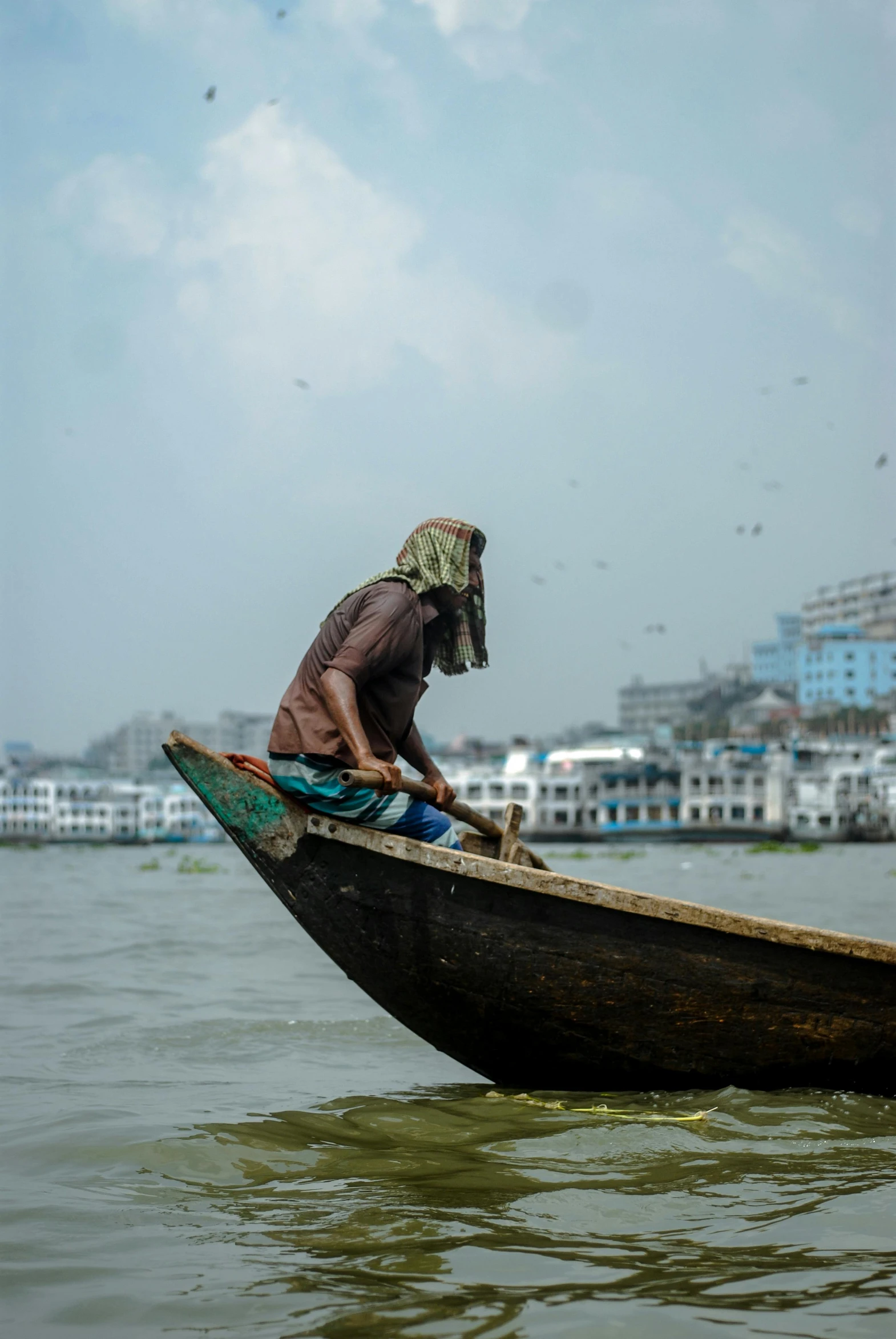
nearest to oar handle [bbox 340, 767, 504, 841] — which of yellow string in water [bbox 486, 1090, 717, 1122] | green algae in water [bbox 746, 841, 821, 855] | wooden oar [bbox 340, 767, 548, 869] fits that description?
wooden oar [bbox 340, 767, 548, 869]

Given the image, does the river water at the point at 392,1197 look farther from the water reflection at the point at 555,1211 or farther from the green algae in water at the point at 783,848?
the green algae in water at the point at 783,848

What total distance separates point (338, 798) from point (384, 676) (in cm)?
38

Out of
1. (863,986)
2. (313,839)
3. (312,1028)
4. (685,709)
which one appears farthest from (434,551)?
(685,709)

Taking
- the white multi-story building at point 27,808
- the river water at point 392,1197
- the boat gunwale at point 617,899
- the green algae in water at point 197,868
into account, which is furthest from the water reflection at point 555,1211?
the white multi-story building at point 27,808

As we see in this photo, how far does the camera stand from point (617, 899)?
325 centimetres

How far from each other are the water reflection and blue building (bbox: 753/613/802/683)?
125 metres

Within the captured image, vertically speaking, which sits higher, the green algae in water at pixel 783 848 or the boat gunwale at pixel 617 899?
the boat gunwale at pixel 617 899

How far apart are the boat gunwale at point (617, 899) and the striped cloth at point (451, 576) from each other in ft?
2.31

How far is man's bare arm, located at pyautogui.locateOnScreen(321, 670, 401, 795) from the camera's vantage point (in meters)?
3.26

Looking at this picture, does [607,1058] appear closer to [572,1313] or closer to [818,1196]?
[818,1196]

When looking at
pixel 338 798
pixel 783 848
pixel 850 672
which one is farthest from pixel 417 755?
pixel 850 672

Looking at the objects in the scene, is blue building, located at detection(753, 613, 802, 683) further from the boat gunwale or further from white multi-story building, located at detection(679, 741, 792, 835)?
the boat gunwale

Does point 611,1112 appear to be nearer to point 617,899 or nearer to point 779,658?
point 617,899

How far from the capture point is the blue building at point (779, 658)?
127 meters
